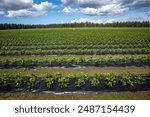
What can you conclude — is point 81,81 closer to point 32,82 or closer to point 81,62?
point 32,82

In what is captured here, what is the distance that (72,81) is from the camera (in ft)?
30.6

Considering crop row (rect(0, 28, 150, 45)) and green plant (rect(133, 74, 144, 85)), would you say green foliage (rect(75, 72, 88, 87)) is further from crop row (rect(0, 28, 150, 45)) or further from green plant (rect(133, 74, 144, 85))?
crop row (rect(0, 28, 150, 45))

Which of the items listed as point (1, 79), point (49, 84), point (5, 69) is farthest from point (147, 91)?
point (5, 69)

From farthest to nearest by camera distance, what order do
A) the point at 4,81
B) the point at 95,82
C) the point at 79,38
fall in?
1. the point at 79,38
2. the point at 4,81
3. the point at 95,82

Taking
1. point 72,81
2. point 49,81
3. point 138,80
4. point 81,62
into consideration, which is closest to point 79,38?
point 81,62

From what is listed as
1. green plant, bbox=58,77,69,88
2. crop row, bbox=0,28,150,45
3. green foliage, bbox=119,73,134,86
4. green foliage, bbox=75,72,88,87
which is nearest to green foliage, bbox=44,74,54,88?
green plant, bbox=58,77,69,88

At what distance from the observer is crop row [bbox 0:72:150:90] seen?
909 cm

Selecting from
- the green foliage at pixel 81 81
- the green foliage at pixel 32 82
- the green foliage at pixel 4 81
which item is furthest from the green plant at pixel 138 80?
the green foliage at pixel 4 81

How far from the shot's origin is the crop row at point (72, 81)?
9094 mm

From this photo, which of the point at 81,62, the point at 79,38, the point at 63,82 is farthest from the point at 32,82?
the point at 79,38

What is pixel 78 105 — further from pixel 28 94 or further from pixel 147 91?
pixel 147 91

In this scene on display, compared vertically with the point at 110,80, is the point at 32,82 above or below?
→ below

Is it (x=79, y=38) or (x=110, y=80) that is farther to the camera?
(x=79, y=38)

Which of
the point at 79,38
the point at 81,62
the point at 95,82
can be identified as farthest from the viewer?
the point at 79,38
